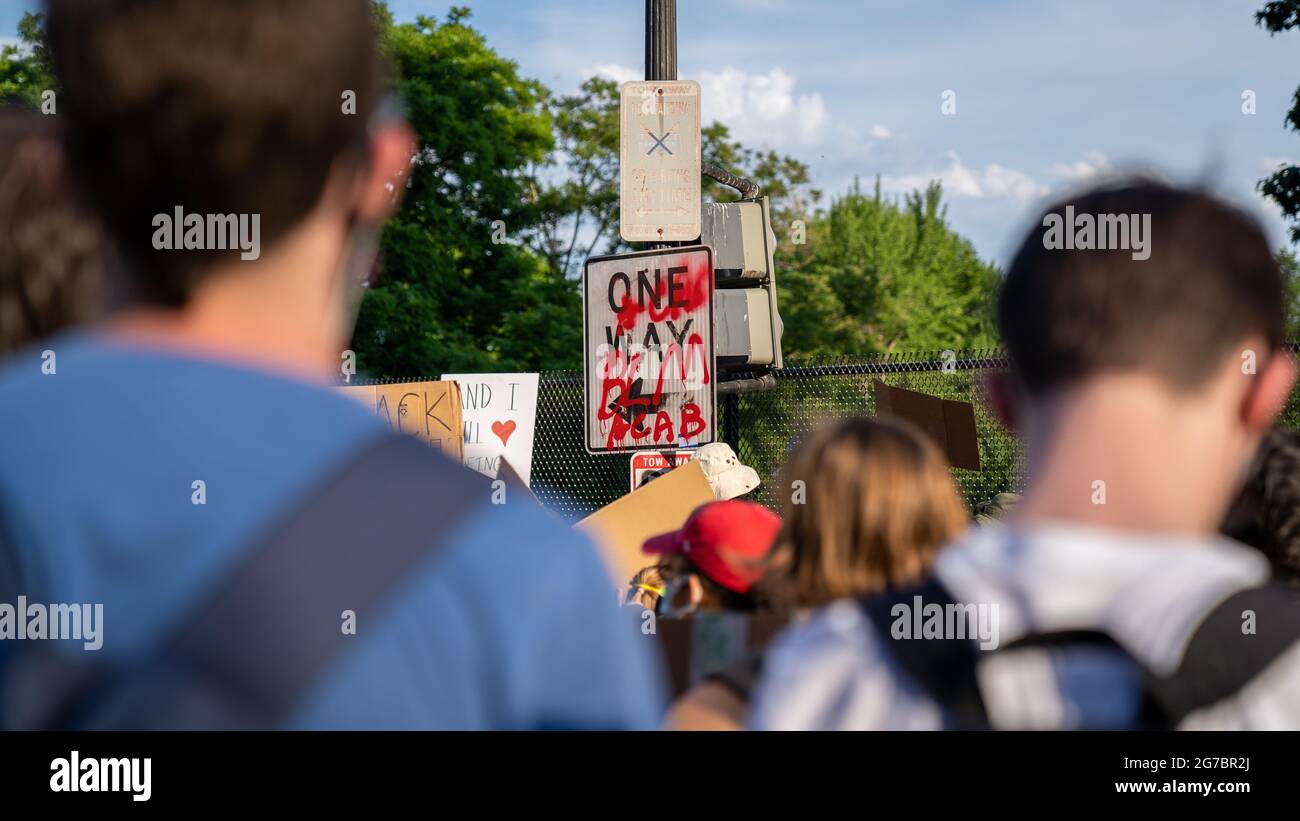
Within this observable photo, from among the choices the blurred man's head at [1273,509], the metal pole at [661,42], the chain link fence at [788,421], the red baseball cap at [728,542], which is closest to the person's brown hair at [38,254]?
the red baseball cap at [728,542]

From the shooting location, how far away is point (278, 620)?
0.82m

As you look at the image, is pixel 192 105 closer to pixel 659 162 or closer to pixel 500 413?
pixel 659 162

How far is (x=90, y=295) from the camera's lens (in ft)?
4.80

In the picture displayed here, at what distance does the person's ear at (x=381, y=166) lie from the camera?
1.03 meters

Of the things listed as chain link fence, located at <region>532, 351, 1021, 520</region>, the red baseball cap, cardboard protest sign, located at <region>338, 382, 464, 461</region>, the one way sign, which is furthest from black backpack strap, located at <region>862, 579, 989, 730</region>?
chain link fence, located at <region>532, 351, 1021, 520</region>

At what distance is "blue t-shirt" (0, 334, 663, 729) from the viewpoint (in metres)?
0.85

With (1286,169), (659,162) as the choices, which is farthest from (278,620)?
(1286,169)

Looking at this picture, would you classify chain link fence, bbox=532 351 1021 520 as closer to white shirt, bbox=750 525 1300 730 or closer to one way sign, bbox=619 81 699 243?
one way sign, bbox=619 81 699 243

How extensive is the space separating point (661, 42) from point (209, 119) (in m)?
6.51

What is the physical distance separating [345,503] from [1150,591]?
77 centimetres

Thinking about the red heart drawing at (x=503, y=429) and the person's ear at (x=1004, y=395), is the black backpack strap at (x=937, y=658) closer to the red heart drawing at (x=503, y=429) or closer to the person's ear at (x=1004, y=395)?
the person's ear at (x=1004, y=395)

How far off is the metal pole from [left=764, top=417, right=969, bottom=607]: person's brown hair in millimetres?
5346
